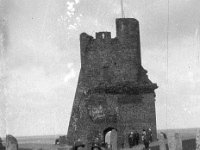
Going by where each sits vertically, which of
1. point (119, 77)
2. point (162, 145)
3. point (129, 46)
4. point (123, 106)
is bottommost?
point (162, 145)

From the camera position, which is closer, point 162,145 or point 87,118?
point 162,145

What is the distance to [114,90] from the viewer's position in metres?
32.8

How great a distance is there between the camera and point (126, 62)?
1313 inches

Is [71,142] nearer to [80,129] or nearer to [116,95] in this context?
[80,129]

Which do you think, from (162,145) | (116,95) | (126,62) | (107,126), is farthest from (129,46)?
(162,145)

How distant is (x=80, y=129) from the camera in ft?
111

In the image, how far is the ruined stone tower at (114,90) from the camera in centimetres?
3219

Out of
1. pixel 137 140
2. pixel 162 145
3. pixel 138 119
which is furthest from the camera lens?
pixel 138 119

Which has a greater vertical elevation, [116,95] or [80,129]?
[116,95]

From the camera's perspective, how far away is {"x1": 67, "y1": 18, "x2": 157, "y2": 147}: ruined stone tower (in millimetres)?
32188

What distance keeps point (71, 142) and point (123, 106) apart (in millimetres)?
5180

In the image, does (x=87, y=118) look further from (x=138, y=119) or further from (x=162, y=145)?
(x=162, y=145)

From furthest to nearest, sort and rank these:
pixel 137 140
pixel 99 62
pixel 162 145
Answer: pixel 99 62
pixel 137 140
pixel 162 145

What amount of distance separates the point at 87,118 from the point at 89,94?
182 centimetres
